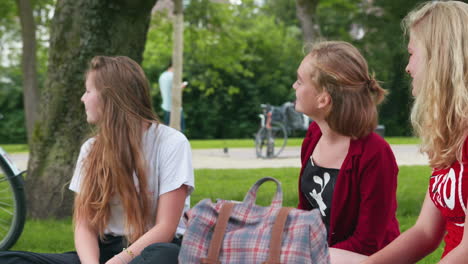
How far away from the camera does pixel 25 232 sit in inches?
209

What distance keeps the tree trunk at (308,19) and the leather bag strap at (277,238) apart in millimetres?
18641

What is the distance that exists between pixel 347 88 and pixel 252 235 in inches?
37.1

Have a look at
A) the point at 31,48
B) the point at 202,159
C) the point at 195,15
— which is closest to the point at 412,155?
the point at 202,159

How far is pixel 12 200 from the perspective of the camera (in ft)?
14.7

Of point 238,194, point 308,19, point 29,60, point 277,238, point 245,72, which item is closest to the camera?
point 277,238

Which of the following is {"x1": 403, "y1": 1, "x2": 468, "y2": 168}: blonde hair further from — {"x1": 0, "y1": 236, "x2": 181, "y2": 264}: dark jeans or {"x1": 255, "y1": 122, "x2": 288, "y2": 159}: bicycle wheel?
{"x1": 255, "y1": 122, "x2": 288, "y2": 159}: bicycle wheel

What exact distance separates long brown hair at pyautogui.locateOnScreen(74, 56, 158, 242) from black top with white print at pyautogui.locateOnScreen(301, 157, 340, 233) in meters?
0.67

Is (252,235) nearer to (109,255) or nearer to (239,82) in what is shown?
(109,255)

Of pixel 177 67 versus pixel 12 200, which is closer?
pixel 12 200

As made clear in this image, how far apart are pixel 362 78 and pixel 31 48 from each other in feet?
46.8

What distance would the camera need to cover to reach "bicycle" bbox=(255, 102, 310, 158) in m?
13.5

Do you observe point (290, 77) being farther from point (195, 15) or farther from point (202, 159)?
point (202, 159)

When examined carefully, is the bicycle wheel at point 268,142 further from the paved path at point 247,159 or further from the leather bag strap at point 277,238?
the leather bag strap at point 277,238

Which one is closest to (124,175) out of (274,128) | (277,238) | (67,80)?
(277,238)
